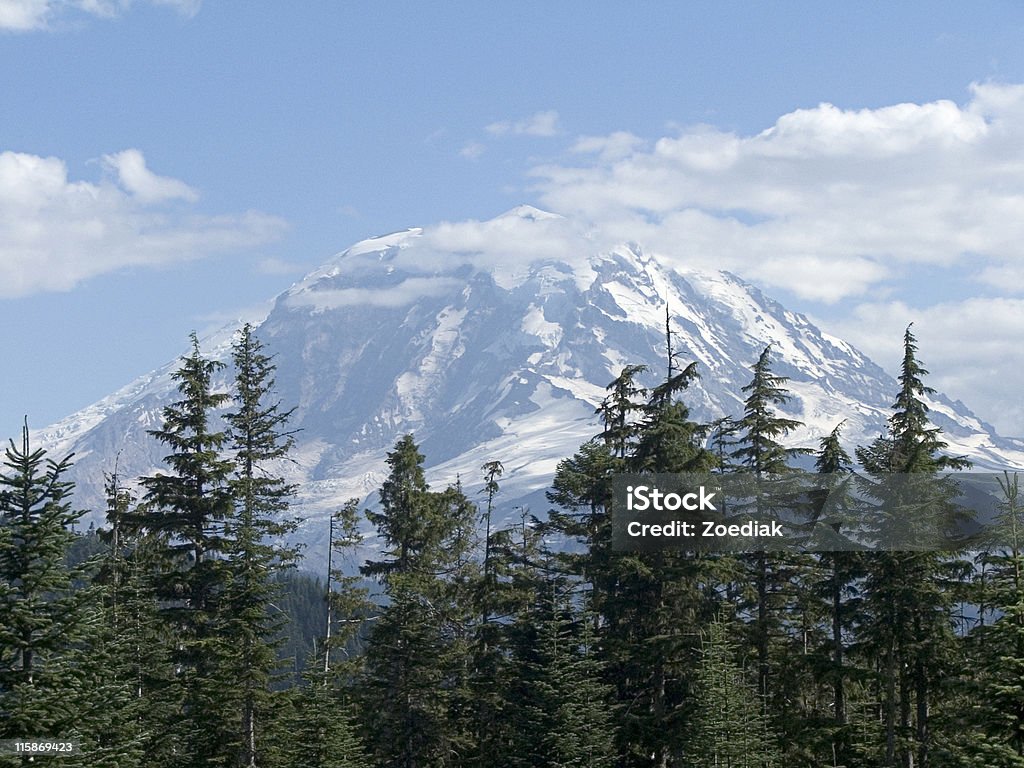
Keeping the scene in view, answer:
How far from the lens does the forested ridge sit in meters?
39.4

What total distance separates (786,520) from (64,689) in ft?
79.5

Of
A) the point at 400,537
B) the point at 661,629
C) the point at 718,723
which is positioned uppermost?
the point at 400,537

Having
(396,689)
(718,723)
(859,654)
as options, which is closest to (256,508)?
(396,689)

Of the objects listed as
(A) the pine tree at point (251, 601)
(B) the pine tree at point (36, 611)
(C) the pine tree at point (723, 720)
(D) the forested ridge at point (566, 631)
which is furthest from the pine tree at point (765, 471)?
(B) the pine tree at point (36, 611)

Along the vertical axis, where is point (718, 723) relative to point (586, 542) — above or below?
below

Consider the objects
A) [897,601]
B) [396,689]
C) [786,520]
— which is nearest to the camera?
[897,601]

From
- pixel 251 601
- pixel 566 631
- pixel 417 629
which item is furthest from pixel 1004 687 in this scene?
pixel 417 629

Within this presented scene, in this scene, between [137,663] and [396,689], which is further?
[396,689]

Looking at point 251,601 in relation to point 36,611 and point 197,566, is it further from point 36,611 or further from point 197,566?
point 36,611

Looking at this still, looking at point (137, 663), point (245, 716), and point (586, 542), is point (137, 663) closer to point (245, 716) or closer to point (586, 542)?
point (245, 716)

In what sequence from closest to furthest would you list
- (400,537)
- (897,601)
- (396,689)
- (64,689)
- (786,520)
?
(64,689)
(897,601)
(786,520)
(396,689)
(400,537)

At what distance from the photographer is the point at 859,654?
131ft

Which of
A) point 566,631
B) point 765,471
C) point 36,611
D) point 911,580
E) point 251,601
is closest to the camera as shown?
point 36,611

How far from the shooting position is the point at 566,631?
4812 cm
